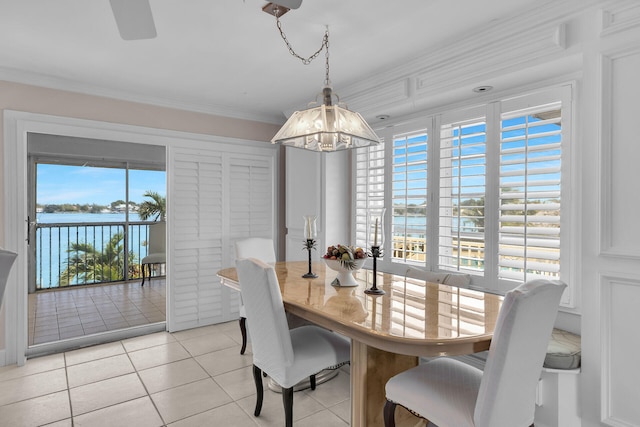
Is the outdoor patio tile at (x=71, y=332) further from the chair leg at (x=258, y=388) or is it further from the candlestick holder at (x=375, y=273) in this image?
the candlestick holder at (x=375, y=273)

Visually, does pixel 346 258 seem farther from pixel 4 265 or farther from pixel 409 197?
pixel 4 265

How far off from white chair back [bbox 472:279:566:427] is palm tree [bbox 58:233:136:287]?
648 cm

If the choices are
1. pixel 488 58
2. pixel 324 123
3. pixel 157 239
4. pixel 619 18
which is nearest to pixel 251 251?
pixel 324 123

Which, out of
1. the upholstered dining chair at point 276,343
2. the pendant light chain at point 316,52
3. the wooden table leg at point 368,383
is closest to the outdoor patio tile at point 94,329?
the upholstered dining chair at point 276,343

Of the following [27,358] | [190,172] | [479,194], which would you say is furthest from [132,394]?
[479,194]

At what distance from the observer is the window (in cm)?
232

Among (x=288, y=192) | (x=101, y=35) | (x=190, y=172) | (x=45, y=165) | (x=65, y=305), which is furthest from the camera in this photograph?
(x=45, y=165)

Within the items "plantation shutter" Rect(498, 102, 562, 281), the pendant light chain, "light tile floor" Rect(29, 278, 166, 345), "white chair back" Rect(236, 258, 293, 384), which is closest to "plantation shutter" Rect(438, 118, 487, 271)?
"plantation shutter" Rect(498, 102, 562, 281)

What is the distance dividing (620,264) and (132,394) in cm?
310

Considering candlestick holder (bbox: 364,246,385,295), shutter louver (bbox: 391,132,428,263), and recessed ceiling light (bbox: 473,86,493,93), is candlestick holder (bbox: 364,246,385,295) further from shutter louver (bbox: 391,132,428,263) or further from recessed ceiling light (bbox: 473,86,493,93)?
recessed ceiling light (bbox: 473,86,493,93)

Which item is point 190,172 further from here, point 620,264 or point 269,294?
point 620,264

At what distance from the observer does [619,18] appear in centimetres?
186

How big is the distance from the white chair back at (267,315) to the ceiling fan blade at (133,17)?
1204 millimetres

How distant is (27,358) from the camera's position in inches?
126
